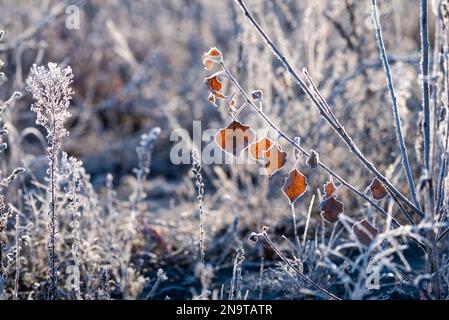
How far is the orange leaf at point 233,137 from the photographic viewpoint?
166 centimetres

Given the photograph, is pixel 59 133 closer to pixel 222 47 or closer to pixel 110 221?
pixel 110 221

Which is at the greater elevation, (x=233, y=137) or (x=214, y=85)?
(x=214, y=85)

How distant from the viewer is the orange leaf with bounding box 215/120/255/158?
1.66 meters

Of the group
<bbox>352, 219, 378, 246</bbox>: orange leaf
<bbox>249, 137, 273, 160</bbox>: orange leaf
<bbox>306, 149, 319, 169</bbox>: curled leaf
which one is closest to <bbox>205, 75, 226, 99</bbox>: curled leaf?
<bbox>249, 137, 273, 160</bbox>: orange leaf

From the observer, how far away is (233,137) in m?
1.67

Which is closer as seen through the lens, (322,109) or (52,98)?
(322,109)

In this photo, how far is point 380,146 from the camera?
3.15 m

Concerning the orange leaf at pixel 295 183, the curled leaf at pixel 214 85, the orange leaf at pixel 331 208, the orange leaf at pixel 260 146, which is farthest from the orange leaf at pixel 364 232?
the curled leaf at pixel 214 85

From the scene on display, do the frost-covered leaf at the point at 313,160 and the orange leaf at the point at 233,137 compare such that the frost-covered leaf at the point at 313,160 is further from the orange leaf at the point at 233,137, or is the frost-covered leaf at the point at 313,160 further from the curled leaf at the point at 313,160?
the orange leaf at the point at 233,137

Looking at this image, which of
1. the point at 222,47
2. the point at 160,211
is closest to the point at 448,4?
the point at 160,211

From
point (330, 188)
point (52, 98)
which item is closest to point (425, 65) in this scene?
point (330, 188)

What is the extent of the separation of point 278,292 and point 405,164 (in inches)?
33.6

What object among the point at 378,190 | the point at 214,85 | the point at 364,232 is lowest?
the point at 364,232

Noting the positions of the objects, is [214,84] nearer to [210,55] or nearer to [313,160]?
[210,55]
